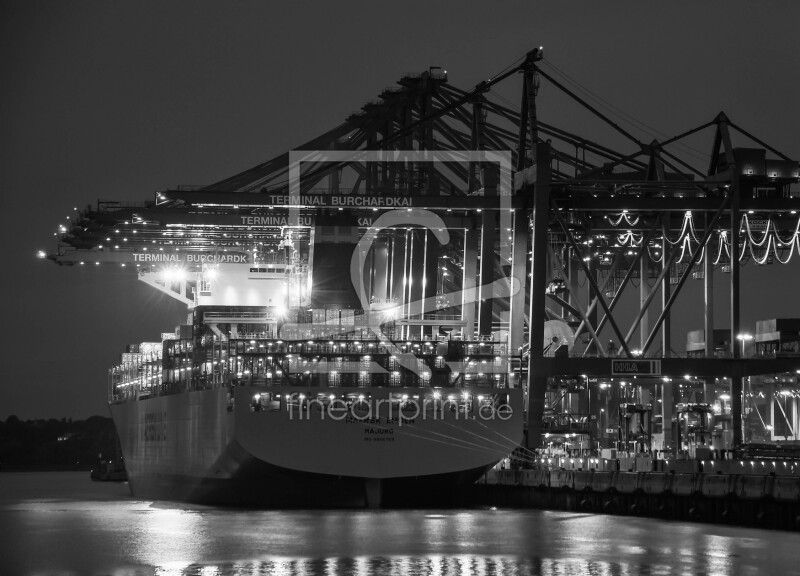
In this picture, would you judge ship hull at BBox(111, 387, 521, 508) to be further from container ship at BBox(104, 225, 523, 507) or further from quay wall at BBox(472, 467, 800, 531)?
quay wall at BBox(472, 467, 800, 531)

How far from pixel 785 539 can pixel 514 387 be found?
16.6 meters

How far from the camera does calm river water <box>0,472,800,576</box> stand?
33125mm

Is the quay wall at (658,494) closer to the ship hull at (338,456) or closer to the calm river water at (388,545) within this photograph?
the calm river water at (388,545)

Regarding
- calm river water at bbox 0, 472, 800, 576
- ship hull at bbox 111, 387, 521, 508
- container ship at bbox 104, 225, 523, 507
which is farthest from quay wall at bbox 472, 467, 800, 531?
ship hull at bbox 111, 387, 521, 508

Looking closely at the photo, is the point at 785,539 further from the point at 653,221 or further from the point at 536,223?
the point at 653,221

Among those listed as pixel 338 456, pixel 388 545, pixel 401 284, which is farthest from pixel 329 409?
pixel 401 284

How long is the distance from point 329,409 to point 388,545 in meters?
9.49

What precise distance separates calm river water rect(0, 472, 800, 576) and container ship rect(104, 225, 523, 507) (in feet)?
4.36

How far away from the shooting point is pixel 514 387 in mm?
50469

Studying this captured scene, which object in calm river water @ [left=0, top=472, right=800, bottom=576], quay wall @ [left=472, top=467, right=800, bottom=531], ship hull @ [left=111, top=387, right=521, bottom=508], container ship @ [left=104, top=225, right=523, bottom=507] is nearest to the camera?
calm river water @ [left=0, top=472, right=800, bottom=576]

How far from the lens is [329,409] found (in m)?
46.0

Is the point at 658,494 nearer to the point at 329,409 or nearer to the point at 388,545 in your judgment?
the point at 388,545

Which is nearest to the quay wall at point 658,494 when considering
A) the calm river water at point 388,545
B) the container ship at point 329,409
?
the calm river water at point 388,545

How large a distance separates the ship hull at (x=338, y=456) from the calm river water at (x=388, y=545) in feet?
3.20
